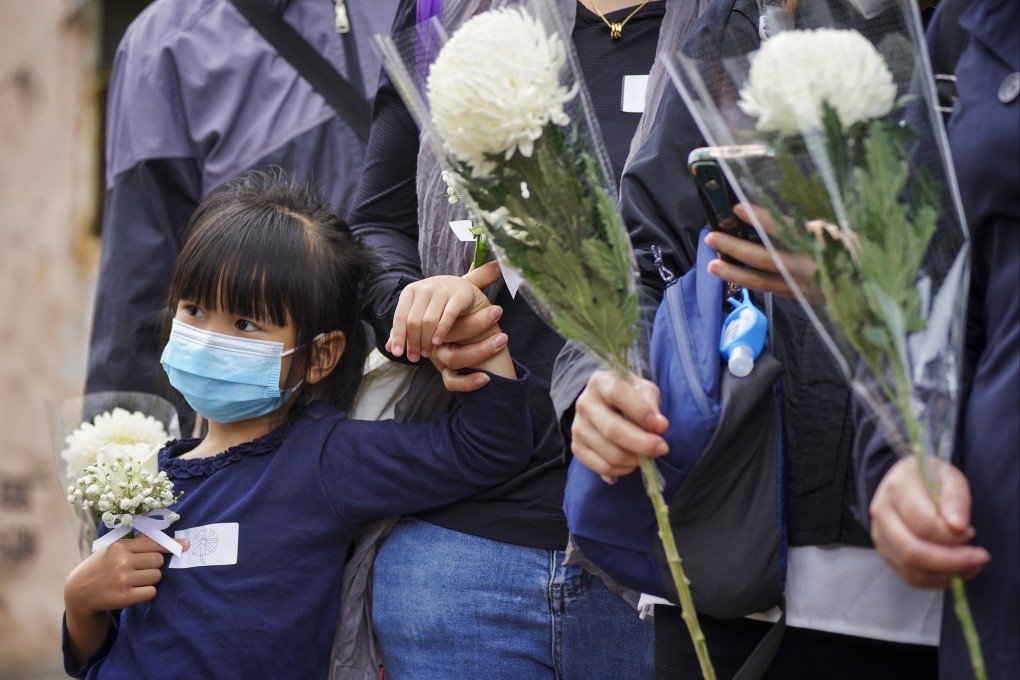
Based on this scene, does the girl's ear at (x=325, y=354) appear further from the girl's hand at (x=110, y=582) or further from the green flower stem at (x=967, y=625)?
the green flower stem at (x=967, y=625)

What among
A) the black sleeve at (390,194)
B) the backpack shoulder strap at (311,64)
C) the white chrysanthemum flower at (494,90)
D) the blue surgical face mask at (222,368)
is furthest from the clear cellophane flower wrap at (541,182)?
the backpack shoulder strap at (311,64)

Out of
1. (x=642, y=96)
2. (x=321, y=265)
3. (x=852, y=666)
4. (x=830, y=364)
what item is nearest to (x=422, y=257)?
(x=321, y=265)

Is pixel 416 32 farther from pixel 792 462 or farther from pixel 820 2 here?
pixel 792 462

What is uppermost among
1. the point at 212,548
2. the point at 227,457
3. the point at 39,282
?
the point at 227,457

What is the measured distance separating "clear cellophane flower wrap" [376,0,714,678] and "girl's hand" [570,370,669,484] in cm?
3

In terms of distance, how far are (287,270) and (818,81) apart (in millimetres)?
1499

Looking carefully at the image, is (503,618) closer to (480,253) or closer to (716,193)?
(480,253)

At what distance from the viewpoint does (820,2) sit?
1.68 metres

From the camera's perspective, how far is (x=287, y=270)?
2631 mm

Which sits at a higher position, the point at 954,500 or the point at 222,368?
the point at 954,500

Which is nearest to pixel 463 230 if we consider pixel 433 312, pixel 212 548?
pixel 433 312

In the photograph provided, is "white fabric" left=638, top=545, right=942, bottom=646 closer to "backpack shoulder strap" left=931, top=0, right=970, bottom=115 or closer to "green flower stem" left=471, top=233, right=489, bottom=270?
"backpack shoulder strap" left=931, top=0, right=970, bottom=115

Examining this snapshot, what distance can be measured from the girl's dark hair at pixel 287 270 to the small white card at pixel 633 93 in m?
0.71

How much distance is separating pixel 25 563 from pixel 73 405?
3.09 meters
